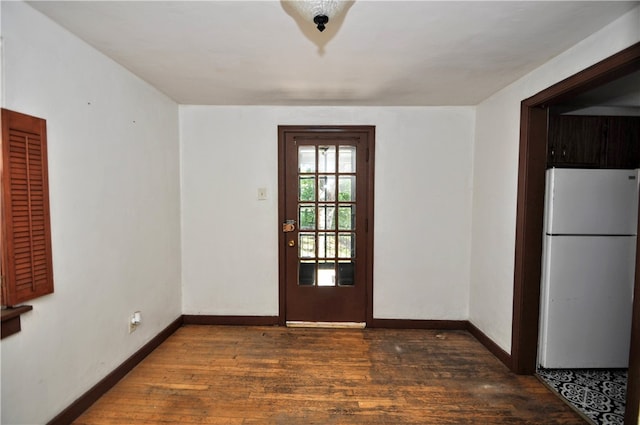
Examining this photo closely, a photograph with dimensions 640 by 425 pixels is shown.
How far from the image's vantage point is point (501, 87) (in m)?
2.51

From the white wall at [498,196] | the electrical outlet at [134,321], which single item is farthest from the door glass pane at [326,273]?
the electrical outlet at [134,321]

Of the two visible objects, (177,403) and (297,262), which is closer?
(177,403)

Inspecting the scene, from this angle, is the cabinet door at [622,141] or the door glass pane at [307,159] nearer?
the cabinet door at [622,141]

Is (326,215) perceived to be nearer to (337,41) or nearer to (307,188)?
(307,188)

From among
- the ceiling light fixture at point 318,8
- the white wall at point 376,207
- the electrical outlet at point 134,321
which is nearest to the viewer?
the ceiling light fixture at point 318,8

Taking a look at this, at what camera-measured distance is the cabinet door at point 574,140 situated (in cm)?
242

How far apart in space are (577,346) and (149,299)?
136 inches

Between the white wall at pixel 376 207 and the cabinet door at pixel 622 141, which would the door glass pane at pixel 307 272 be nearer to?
the white wall at pixel 376 207

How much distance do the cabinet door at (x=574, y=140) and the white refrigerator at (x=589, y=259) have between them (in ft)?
0.96

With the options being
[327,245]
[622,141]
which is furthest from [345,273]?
[622,141]

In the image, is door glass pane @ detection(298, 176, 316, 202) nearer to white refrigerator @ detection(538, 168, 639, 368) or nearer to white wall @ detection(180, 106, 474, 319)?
white wall @ detection(180, 106, 474, 319)

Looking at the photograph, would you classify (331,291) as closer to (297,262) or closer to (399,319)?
(297,262)

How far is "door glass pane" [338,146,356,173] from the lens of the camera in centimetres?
310

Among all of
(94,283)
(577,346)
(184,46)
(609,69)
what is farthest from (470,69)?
(94,283)
